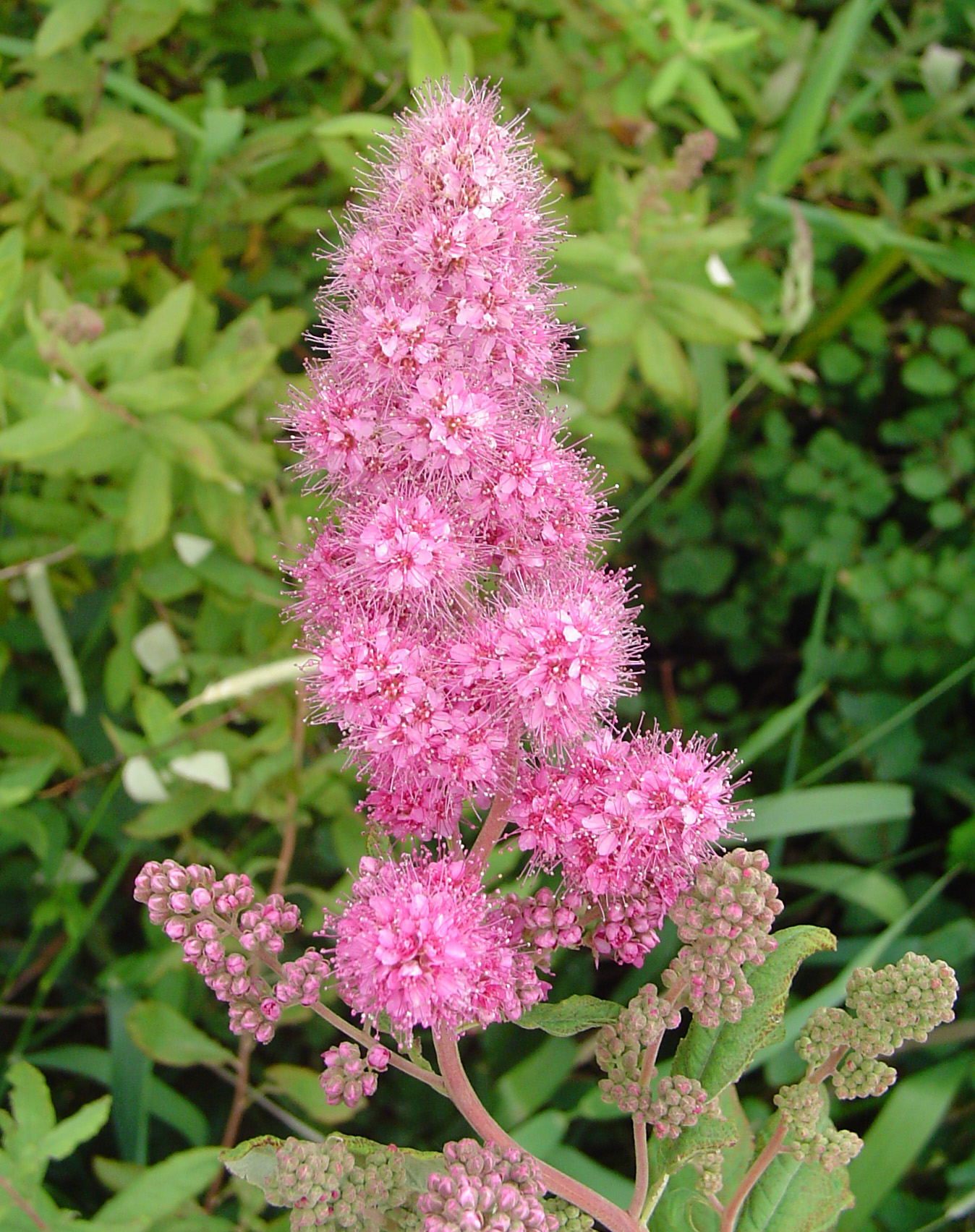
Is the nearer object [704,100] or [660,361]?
[660,361]

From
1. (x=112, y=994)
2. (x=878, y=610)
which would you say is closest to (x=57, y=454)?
(x=112, y=994)

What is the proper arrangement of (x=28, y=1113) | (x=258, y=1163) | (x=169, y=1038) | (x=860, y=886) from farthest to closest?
(x=860, y=886)
(x=169, y=1038)
(x=28, y=1113)
(x=258, y=1163)

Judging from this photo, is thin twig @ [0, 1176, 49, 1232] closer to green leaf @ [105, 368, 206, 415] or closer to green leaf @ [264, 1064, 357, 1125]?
green leaf @ [264, 1064, 357, 1125]

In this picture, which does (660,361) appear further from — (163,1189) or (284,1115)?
(163,1189)

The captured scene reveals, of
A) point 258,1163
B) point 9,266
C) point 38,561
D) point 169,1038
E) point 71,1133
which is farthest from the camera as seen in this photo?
point 38,561

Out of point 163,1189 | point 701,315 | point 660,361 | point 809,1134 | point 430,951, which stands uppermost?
point 701,315

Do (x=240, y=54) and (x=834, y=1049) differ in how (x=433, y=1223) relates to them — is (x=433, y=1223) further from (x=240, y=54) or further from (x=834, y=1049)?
(x=240, y=54)

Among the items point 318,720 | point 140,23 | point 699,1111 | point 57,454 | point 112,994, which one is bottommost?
point 112,994

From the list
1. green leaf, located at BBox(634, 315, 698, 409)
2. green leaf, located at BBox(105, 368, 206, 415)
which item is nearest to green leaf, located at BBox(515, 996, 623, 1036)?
green leaf, located at BBox(105, 368, 206, 415)

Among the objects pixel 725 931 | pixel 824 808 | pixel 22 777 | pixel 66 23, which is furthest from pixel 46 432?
pixel 824 808
